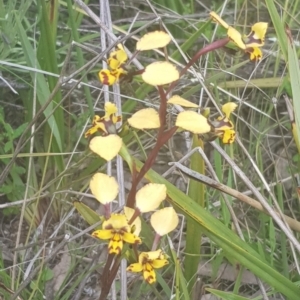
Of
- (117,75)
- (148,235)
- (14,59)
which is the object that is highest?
(117,75)

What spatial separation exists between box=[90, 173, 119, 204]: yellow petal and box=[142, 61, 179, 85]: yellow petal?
0.36ft

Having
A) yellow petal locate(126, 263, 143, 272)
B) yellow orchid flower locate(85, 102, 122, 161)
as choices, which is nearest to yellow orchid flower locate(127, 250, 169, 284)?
yellow petal locate(126, 263, 143, 272)

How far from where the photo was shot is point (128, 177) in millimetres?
1135

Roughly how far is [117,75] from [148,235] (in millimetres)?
321

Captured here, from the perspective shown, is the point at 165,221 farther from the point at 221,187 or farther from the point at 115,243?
the point at 221,187

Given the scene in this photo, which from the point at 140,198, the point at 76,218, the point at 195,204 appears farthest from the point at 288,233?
the point at 76,218

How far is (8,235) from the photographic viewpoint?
1029 mm

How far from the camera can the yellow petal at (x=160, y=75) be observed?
1.74 ft

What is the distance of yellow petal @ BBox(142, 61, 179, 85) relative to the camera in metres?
0.53

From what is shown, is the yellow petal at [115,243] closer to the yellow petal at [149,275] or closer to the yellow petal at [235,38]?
the yellow petal at [149,275]

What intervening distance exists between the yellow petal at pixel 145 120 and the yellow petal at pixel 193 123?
2cm

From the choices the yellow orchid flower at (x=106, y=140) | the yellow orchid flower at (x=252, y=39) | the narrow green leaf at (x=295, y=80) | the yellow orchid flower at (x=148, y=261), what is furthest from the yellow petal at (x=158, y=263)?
the narrow green leaf at (x=295, y=80)

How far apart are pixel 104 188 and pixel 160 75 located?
127 mm

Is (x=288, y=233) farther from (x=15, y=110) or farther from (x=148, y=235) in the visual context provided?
(x=15, y=110)
